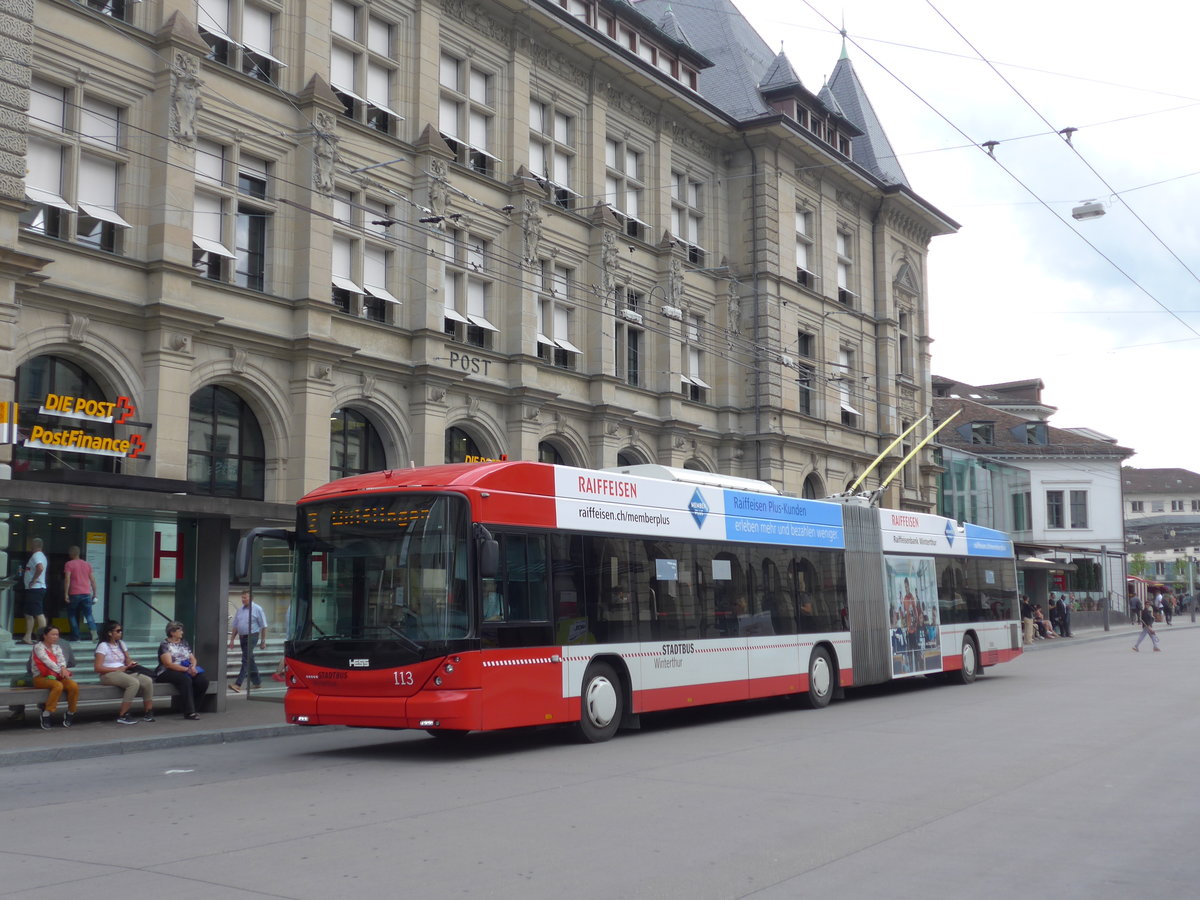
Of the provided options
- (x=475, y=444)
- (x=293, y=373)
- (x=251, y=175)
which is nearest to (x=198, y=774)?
(x=293, y=373)

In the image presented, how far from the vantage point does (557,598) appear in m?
14.7

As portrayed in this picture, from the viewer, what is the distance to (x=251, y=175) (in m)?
24.7

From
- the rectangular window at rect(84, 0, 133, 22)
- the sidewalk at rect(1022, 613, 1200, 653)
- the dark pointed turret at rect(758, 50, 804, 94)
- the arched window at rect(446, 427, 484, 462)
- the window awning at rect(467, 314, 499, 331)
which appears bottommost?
the sidewalk at rect(1022, 613, 1200, 653)

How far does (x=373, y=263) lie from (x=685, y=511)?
41.7 ft

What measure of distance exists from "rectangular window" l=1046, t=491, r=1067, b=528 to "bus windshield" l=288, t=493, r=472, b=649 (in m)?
69.9

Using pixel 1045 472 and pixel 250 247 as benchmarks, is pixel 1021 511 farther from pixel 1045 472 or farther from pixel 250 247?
pixel 250 247

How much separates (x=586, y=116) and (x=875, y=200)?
17.0 m

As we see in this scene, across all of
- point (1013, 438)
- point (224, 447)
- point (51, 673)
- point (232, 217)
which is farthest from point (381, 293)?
point (1013, 438)

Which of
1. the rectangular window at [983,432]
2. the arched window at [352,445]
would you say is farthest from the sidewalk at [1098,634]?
the arched window at [352,445]

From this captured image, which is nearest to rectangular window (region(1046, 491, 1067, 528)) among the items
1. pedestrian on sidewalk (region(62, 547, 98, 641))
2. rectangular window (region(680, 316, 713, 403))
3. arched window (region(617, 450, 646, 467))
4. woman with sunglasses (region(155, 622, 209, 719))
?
rectangular window (region(680, 316, 713, 403))

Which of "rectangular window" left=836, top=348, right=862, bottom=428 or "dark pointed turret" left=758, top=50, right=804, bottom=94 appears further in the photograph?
"rectangular window" left=836, top=348, right=862, bottom=428

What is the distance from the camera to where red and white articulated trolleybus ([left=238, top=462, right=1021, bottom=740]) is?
43.7 ft

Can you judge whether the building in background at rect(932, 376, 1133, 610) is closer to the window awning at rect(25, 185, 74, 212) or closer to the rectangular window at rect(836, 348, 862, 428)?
the rectangular window at rect(836, 348, 862, 428)

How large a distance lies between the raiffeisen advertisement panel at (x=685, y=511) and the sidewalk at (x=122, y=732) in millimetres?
5153
